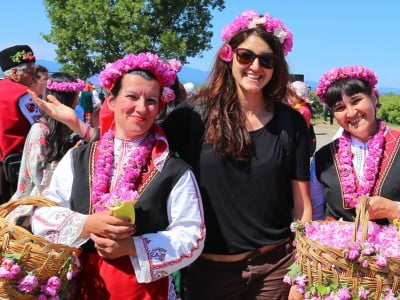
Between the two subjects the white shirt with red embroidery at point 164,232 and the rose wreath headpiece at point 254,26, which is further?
the rose wreath headpiece at point 254,26

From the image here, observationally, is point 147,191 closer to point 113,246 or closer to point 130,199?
point 130,199

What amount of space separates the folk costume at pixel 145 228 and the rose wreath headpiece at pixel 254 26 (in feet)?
2.14

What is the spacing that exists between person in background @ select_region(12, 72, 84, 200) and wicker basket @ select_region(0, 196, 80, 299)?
1641mm

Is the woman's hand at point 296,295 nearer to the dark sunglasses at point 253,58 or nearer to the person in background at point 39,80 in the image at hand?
the dark sunglasses at point 253,58

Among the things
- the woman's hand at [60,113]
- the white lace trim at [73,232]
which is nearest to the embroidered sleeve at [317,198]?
the white lace trim at [73,232]

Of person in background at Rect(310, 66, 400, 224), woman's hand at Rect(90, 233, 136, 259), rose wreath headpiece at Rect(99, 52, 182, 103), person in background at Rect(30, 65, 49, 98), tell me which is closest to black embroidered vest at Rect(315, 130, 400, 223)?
person in background at Rect(310, 66, 400, 224)

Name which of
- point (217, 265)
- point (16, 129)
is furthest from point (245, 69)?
point (16, 129)

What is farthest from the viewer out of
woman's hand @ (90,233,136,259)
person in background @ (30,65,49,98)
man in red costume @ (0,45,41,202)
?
person in background @ (30,65,49,98)

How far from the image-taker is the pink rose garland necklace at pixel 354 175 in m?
2.41

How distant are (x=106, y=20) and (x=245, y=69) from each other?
20644 mm

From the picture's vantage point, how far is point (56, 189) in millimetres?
2219

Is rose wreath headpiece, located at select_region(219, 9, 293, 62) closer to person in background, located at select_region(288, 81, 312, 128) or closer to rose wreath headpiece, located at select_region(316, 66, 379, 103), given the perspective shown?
rose wreath headpiece, located at select_region(316, 66, 379, 103)

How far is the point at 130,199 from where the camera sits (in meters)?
2.01

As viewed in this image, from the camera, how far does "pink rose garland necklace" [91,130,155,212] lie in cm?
211
